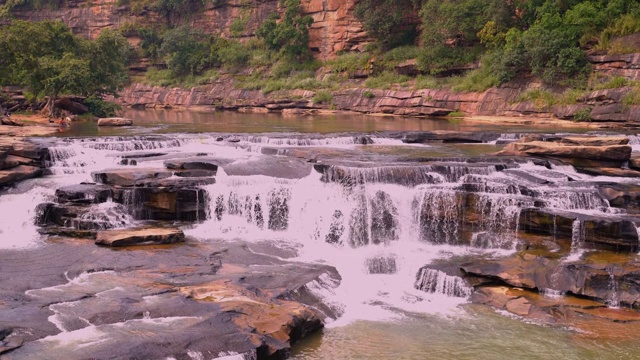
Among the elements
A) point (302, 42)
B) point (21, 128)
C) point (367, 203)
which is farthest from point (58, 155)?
point (302, 42)

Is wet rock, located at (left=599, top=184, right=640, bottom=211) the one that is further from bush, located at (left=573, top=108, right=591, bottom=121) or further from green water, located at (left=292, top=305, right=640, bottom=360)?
bush, located at (left=573, top=108, right=591, bottom=121)

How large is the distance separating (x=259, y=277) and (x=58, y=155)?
33.0 feet

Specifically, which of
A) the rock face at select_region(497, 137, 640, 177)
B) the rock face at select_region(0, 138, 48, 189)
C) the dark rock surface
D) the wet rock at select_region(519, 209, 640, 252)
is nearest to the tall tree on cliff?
the rock face at select_region(0, 138, 48, 189)

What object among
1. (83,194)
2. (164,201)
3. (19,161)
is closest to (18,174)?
(19,161)

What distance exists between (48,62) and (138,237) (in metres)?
23.2

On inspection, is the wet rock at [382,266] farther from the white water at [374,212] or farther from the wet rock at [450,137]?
the wet rock at [450,137]

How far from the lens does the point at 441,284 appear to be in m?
12.3

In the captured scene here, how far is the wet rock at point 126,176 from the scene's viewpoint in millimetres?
16125

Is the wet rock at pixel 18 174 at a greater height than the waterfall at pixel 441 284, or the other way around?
the wet rock at pixel 18 174

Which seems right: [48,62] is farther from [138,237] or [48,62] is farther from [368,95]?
[138,237]

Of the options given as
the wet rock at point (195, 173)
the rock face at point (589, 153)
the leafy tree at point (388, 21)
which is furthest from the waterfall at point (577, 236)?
the leafy tree at point (388, 21)

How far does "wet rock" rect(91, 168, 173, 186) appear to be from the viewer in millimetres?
16125

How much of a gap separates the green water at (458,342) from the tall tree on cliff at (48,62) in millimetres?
27120

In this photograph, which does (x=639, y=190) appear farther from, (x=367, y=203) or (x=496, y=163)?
A: (x=367, y=203)
